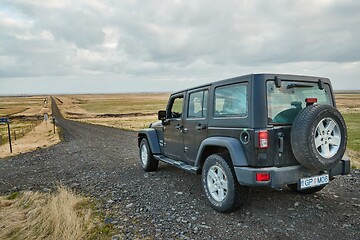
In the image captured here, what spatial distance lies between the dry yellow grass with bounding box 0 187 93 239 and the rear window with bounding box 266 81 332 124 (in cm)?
306

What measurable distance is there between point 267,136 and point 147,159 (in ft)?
13.2

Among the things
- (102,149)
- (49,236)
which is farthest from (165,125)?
(102,149)

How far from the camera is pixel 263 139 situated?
3.72m

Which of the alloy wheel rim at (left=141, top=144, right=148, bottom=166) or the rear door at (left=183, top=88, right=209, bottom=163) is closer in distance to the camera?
the rear door at (left=183, top=88, right=209, bottom=163)

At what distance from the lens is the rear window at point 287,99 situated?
3.91m

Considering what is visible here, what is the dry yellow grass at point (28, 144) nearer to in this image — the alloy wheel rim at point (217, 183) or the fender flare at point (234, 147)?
the alloy wheel rim at point (217, 183)

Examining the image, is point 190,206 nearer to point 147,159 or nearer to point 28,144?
point 147,159

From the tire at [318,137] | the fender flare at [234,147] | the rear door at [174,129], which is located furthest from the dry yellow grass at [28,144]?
the tire at [318,137]

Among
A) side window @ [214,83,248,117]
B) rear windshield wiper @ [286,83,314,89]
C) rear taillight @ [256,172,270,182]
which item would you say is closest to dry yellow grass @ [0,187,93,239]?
rear taillight @ [256,172,270,182]

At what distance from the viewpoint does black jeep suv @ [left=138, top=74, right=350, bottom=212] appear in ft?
12.2

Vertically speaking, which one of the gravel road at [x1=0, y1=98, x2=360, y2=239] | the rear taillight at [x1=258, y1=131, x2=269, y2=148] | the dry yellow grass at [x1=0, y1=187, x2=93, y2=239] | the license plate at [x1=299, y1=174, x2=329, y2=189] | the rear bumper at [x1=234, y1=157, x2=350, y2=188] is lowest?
the gravel road at [x1=0, y1=98, x2=360, y2=239]

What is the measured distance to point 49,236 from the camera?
3723 mm

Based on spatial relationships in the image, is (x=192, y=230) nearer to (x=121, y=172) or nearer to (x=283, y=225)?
(x=283, y=225)

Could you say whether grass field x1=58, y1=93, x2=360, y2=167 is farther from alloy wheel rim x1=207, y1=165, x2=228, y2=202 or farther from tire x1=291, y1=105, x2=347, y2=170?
alloy wheel rim x1=207, y1=165, x2=228, y2=202
